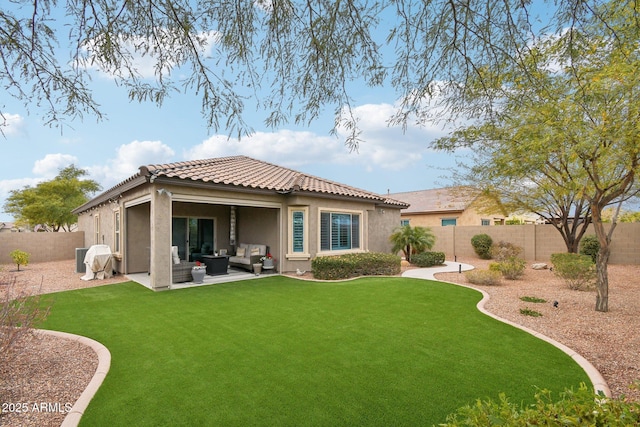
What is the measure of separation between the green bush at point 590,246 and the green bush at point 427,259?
7224 millimetres

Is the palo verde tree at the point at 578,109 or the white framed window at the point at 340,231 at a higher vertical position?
the palo verde tree at the point at 578,109

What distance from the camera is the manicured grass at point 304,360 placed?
345 cm

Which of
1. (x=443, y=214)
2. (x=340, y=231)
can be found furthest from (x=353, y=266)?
(x=443, y=214)

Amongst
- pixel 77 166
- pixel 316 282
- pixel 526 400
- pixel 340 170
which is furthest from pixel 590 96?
pixel 77 166

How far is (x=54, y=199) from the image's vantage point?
30750 millimetres

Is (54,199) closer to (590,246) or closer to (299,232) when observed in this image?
(299,232)

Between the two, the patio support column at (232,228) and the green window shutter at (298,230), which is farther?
the patio support column at (232,228)

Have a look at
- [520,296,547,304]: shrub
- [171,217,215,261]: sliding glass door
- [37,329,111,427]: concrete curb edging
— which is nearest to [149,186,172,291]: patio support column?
[37,329,111,427]: concrete curb edging

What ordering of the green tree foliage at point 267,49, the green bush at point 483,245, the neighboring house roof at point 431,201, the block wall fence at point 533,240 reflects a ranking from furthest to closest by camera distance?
1. the neighboring house roof at point 431,201
2. the green bush at point 483,245
3. the block wall fence at point 533,240
4. the green tree foliage at point 267,49

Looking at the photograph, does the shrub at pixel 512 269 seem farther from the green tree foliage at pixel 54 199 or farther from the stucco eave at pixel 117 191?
the green tree foliage at pixel 54 199

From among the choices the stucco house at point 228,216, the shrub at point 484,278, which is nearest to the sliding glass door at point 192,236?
the stucco house at point 228,216

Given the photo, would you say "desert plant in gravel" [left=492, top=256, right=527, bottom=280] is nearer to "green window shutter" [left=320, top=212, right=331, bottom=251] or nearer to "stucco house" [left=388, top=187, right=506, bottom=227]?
"green window shutter" [left=320, top=212, right=331, bottom=251]

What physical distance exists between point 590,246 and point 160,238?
1937cm

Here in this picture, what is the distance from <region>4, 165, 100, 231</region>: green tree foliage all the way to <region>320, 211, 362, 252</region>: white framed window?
97.3 ft
